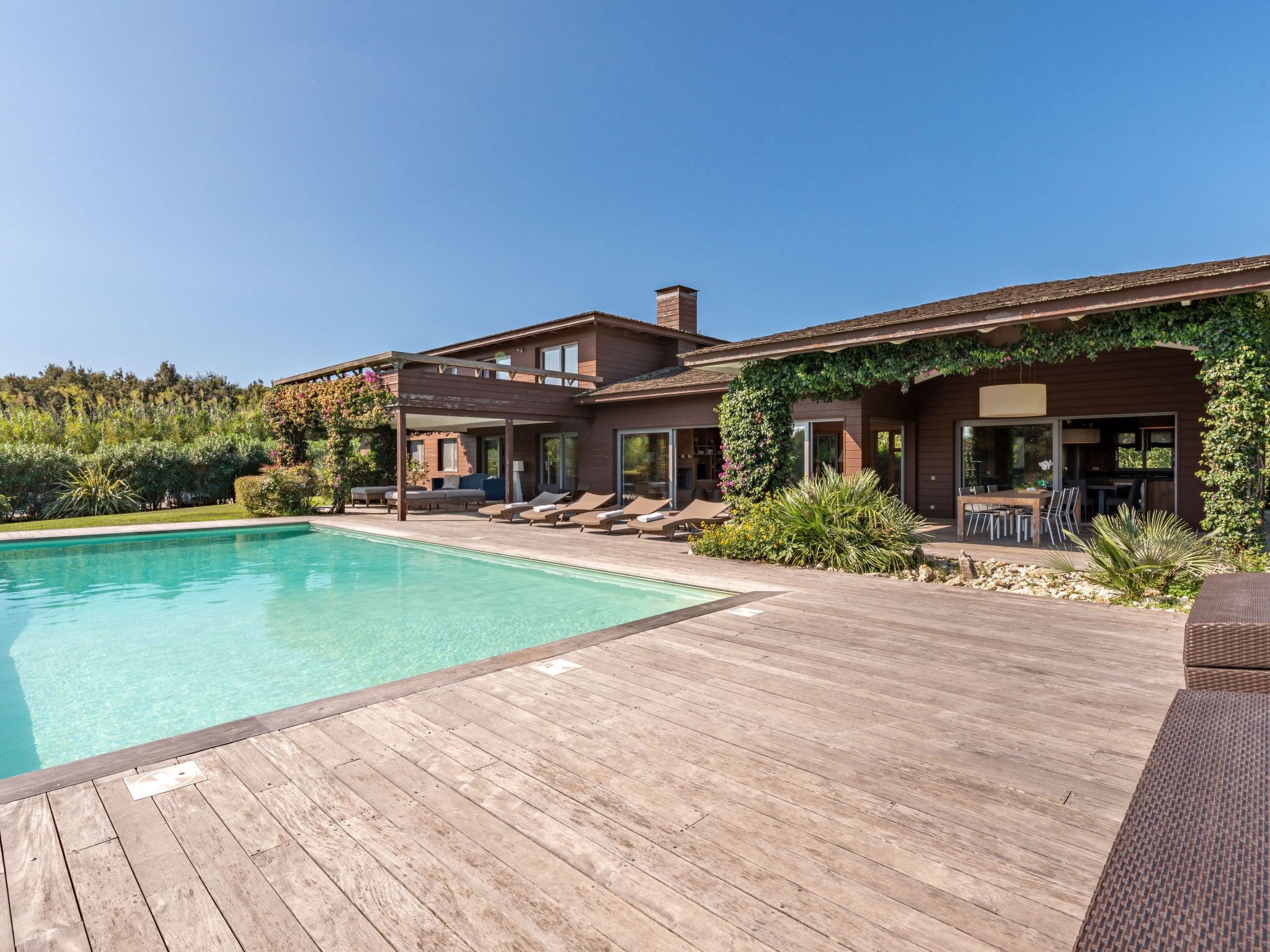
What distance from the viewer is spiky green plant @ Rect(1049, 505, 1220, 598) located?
5789 mm

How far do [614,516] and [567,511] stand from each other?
5.15 feet

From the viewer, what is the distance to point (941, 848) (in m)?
2.04

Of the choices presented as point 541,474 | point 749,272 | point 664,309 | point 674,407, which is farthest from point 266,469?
point 749,272

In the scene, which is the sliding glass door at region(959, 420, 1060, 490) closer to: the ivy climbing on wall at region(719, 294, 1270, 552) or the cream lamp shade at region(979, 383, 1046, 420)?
the cream lamp shade at region(979, 383, 1046, 420)

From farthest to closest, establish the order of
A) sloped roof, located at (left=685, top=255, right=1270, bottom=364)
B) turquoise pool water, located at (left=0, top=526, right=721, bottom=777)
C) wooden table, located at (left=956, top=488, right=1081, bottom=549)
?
wooden table, located at (left=956, top=488, right=1081, bottom=549)
sloped roof, located at (left=685, top=255, right=1270, bottom=364)
turquoise pool water, located at (left=0, top=526, right=721, bottom=777)

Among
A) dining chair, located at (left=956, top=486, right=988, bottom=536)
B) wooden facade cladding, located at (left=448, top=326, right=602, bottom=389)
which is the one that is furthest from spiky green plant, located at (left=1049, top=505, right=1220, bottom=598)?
wooden facade cladding, located at (left=448, top=326, right=602, bottom=389)

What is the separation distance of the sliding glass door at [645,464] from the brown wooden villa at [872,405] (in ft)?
0.15

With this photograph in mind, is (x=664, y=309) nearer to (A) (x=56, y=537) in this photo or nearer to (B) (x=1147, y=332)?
(B) (x=1147, y=332)

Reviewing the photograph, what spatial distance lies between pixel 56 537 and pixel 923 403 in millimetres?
16723

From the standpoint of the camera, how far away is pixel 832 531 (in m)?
7.70

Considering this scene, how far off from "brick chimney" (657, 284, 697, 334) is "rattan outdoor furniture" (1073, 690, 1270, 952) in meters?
17.6

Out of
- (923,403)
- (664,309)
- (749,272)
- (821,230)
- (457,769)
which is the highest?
(821,230)

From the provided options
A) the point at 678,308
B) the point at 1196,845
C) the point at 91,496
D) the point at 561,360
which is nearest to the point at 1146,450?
the point at 678,308

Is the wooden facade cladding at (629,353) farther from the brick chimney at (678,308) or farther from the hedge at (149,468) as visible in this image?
the hedge at (149,468)
